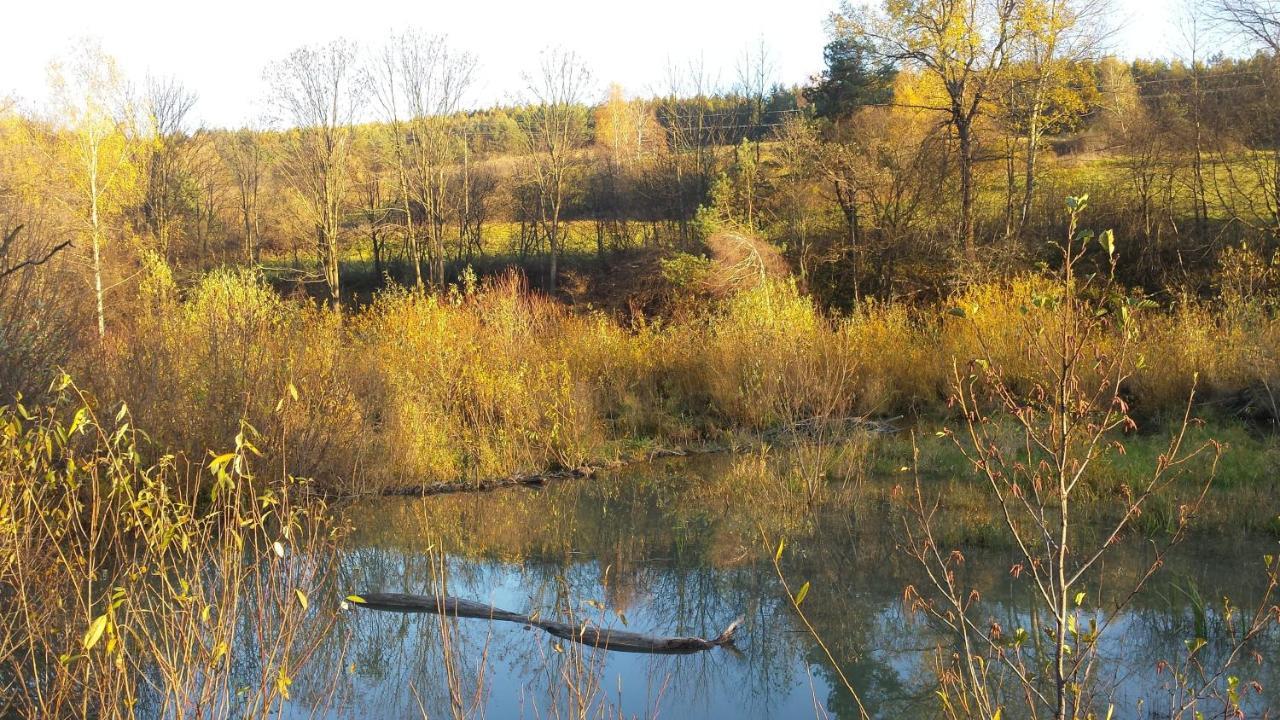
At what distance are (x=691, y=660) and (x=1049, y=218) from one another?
843 inches

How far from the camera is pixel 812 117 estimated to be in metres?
29.3

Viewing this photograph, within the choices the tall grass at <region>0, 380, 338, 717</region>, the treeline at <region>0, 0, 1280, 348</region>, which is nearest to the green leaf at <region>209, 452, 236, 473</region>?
the tall grass at <region>0, 380, 338, 717</region>

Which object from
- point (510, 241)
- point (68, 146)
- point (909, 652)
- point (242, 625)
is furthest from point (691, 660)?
point (510, 241)

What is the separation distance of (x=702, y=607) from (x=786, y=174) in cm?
2199

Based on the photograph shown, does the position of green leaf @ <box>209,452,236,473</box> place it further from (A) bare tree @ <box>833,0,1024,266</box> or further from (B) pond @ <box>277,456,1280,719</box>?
(A) bare tree @ <box>833,0,1024,266</box>

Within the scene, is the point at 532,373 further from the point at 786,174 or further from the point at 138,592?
the point at 786,174

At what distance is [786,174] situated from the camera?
27.4m

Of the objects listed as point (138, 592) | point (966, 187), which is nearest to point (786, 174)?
point (966, 187)

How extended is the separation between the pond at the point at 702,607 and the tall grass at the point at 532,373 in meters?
1.25

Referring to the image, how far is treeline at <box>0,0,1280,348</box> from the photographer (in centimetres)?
2025

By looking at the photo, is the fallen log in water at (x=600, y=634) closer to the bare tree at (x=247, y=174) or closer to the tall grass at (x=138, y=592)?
the tall grass at (x=138, y=592)

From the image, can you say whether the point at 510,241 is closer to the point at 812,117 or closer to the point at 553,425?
the point at 812,117

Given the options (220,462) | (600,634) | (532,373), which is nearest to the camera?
(220,462)

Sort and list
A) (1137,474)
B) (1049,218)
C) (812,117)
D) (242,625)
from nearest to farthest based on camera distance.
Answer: (242,625)
(1137,474)
(1049,218)
(812,117)
